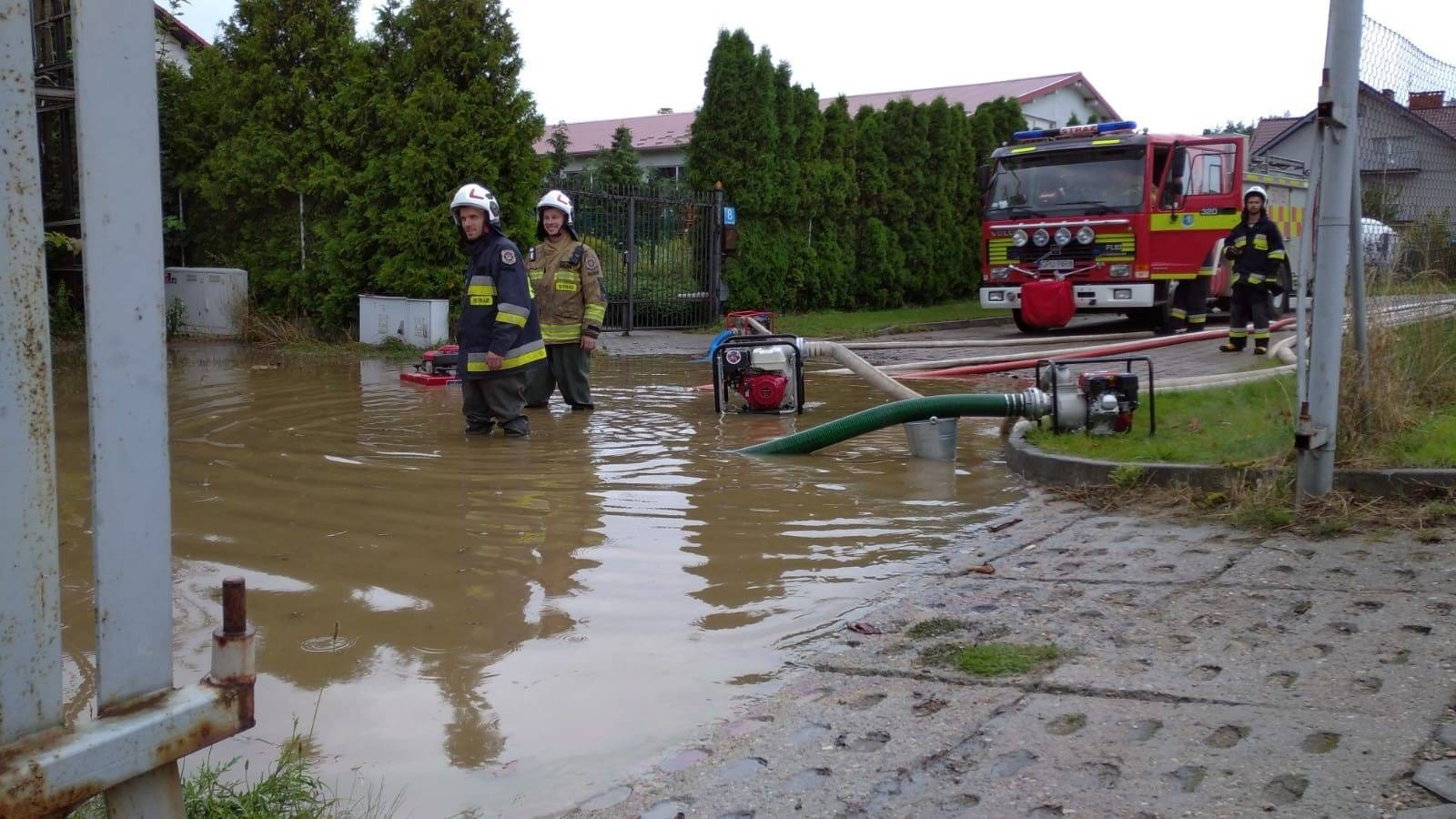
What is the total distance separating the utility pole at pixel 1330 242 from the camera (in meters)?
5.54

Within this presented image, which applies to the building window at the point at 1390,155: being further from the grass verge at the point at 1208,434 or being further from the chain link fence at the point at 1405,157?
the grass verge at the point at 1208,434

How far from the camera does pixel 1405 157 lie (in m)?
8.37

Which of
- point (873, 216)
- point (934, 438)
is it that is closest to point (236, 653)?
point (934, 438)

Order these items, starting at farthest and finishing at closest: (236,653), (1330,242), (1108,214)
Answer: (1108,214)
(1330,242)
(236,653)

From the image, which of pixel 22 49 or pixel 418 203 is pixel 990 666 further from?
pixel 418 203

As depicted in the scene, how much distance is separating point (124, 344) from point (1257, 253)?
12882 millimetres

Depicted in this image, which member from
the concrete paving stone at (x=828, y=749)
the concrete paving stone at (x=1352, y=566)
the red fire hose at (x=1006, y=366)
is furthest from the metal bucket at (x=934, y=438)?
the concrete paving stone at (x=828, y=749)

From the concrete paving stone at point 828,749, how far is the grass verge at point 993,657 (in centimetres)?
16

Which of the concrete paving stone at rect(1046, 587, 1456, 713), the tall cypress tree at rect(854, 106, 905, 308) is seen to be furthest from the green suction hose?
the tall cypress tree at rect(854, 106, 905, 308)

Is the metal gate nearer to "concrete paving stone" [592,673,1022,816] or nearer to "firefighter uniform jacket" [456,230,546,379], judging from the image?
"firefighter uniform jacket" [456,230,546,379]

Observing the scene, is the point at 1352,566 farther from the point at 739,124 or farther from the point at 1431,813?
the point at 739,124

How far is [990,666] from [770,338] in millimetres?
5724

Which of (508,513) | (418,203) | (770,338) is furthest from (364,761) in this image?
(418,203)

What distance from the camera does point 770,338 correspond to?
929 cm
